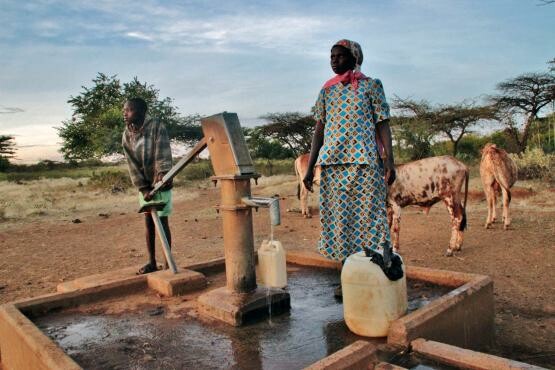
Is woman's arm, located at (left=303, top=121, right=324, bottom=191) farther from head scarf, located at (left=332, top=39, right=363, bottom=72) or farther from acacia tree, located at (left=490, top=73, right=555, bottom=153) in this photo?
acacia tree, located at (left=490, top=73, right=555, bottom=153)

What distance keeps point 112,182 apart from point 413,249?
14886 millimetres

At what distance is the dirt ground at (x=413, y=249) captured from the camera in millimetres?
3945

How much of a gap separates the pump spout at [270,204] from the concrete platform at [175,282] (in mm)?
1164

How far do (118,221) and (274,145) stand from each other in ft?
57.9

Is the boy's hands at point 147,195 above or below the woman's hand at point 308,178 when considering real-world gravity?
below

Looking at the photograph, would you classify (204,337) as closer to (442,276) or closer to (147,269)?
(147,269)

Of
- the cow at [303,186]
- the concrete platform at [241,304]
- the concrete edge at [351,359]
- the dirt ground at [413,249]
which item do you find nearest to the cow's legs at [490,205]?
the dirt ground at [413,249]

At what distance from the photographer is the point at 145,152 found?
4.36 m

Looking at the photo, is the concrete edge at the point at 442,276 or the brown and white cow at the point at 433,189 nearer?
the concrete edge at the point at 442,276

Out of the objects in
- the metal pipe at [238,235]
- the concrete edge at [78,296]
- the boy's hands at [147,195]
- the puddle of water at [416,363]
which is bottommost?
the puddle of water at [416,363]

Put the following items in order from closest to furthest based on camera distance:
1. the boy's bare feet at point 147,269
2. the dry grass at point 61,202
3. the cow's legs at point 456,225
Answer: the boy's bare feet at point 147,269 → the cow's legs at point 456,225 → the dry grass at point 61,202

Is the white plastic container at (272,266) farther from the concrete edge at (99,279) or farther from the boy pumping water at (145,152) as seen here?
the boy pumping water at (145,152)

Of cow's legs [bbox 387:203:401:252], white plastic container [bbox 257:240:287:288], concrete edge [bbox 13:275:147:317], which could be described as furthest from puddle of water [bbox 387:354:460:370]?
cow's legs [bbox 387:203:401:252]

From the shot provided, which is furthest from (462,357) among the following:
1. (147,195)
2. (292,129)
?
(292,129)
